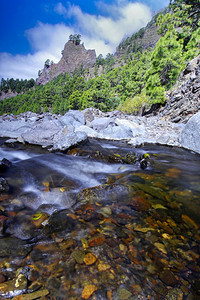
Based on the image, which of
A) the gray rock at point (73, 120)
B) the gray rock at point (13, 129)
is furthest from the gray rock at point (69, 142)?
the gray rock at point (73, 120)

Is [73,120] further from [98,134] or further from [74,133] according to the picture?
[74,133]

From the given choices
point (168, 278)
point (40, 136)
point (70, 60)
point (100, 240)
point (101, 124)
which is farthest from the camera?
point (70, 60)

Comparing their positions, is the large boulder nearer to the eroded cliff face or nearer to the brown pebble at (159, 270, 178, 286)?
the brown pebble at (159, 270, 178, 286)

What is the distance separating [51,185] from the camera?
363 centimetres

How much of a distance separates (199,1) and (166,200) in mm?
32631

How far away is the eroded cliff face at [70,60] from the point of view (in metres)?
138

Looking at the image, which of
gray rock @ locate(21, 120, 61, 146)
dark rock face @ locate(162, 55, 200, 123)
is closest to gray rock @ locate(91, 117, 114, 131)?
dark rock face @ locate(162, 55, 200, 123)

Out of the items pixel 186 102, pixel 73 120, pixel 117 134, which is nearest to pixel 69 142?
pixel 117 134

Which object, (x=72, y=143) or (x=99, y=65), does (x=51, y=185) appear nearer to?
(x=72, y=143)

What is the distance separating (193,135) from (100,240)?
7.78 metres

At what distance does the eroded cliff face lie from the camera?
138m

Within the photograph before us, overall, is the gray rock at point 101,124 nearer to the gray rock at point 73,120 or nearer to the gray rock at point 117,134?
the gray rock at point 73,120

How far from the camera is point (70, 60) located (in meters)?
146

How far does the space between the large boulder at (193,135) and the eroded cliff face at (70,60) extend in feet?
467
